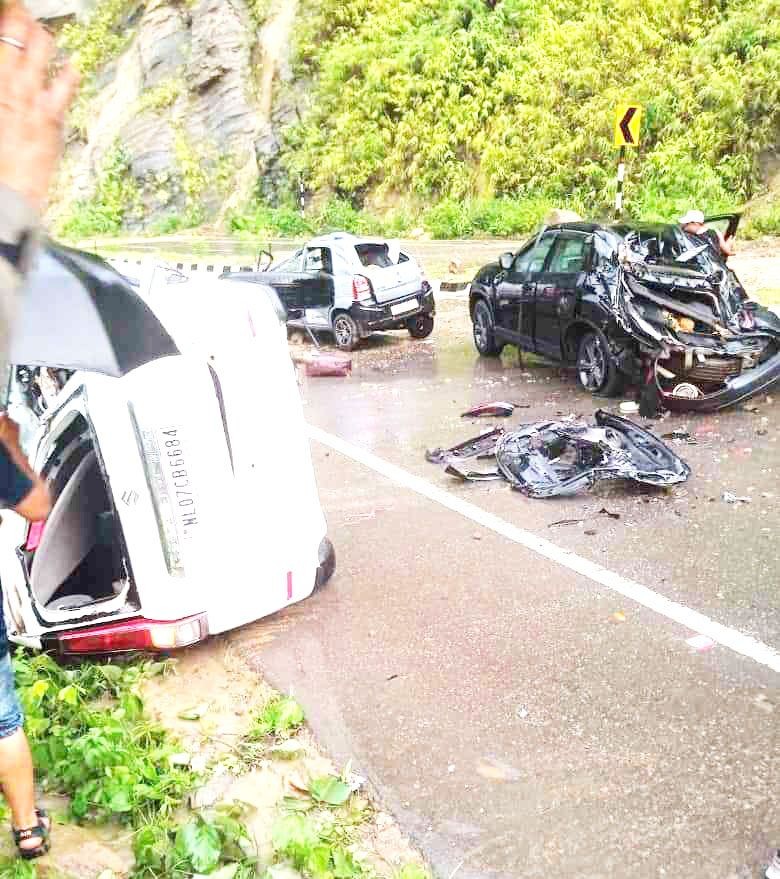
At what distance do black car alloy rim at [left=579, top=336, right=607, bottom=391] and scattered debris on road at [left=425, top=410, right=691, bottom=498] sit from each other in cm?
192

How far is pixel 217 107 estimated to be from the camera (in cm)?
3591

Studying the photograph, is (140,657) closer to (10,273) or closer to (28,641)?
(28,641)

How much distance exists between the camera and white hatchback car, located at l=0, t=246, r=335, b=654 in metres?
4.05

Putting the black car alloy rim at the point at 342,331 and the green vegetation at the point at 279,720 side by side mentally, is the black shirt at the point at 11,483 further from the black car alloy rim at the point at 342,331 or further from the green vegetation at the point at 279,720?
the black car alloy rim at the point at 342,331

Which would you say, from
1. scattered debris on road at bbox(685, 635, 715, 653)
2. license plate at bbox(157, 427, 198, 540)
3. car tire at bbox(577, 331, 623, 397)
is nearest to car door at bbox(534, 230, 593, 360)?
car tire at bbox(577, 331, 623, 397)

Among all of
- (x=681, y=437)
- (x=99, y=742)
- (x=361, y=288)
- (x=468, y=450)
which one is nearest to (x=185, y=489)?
(x=99, y=742)

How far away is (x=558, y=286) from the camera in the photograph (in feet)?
32.2

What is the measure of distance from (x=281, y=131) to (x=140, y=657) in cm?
3153

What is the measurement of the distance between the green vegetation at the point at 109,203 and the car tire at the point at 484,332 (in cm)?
2808

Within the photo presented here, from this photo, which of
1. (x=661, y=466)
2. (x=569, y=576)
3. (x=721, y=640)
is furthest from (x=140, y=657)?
(x=661, y=466)

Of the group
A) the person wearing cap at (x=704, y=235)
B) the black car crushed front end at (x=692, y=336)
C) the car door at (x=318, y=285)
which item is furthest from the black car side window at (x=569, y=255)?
the car door at (x=318, y=285)

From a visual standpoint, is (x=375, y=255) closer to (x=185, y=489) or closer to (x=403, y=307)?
(x=403, y=307)

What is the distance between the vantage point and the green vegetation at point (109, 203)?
3631cm

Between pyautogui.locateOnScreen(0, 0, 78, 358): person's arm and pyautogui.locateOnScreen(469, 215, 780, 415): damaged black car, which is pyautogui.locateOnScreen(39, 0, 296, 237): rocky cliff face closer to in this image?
pyautogui.locateOnScreen(469, 215, 780, 415): damaged black car
